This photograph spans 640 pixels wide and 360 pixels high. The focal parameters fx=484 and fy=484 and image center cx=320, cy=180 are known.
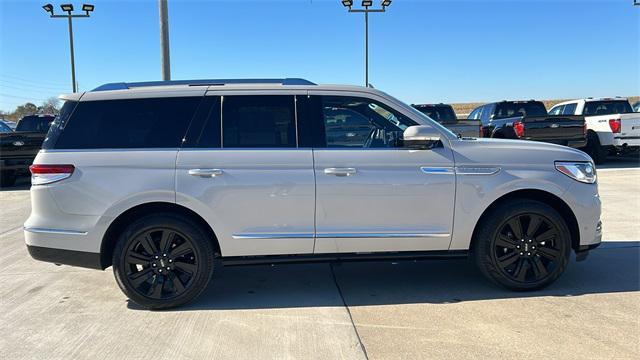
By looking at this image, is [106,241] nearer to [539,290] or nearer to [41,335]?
[41,335]

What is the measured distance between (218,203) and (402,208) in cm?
160

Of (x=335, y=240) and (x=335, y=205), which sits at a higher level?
(x=335, y=205)

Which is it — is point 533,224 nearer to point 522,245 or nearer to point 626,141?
point 522,245

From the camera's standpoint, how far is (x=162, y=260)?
419cm

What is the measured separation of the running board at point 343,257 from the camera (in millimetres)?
4266

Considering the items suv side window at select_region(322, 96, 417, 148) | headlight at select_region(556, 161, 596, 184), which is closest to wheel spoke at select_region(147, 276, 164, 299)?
suv side window at select_region(322, 96, 417, 148)

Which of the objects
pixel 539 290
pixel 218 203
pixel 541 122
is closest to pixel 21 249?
pixel 218 203

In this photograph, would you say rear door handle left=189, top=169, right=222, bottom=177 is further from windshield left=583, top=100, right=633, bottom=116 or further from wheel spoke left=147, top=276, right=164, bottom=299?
windshield left=583, top=100, right=633, bottom=116

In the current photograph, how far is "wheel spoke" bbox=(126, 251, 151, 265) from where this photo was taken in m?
4.16

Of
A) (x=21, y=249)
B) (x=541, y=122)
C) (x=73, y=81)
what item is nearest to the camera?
(x=21, y=249)

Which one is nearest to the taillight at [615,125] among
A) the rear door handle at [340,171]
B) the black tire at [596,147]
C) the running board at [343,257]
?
the black tire at [596,147]

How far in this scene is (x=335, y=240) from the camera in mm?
4262

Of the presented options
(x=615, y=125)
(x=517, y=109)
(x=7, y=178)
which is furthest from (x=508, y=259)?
(x=7, y=178)

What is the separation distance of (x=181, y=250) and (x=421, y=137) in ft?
7.50
